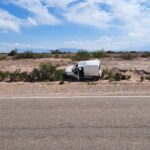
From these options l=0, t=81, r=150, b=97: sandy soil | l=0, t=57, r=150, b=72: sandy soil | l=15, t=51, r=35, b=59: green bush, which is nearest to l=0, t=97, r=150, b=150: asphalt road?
l=0, t=81, r=150, b=97: sandy soil

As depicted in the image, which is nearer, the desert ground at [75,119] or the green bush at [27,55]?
the desert ground at [75,119]

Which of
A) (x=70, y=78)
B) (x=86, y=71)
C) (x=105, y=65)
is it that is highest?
(x=86, y=71)

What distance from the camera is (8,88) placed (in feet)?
47.3

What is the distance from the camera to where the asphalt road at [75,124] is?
22.4 ft

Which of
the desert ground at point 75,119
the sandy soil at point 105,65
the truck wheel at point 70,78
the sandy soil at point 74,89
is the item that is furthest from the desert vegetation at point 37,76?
the sandy soil at point 105,65

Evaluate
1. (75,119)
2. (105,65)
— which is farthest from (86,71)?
(75,119)

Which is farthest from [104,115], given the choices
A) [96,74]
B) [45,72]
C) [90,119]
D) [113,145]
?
[45,72]

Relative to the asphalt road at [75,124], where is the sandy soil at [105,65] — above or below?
above

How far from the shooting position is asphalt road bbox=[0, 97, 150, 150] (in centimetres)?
683

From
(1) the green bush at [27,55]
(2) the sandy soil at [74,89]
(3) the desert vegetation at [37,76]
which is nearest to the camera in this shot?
(2) the sandy soil at [74,89]

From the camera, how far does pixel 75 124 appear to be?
8.19 metres

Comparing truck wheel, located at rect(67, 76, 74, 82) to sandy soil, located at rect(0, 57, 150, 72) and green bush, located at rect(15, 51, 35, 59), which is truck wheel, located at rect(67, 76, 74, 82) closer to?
sandy soil, located at rect(0, 57, 150, 72)

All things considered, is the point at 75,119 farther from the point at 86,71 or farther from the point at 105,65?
the point at 105,65

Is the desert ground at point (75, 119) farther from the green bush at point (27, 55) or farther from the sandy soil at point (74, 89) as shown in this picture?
the green bush at point (27, 55)
